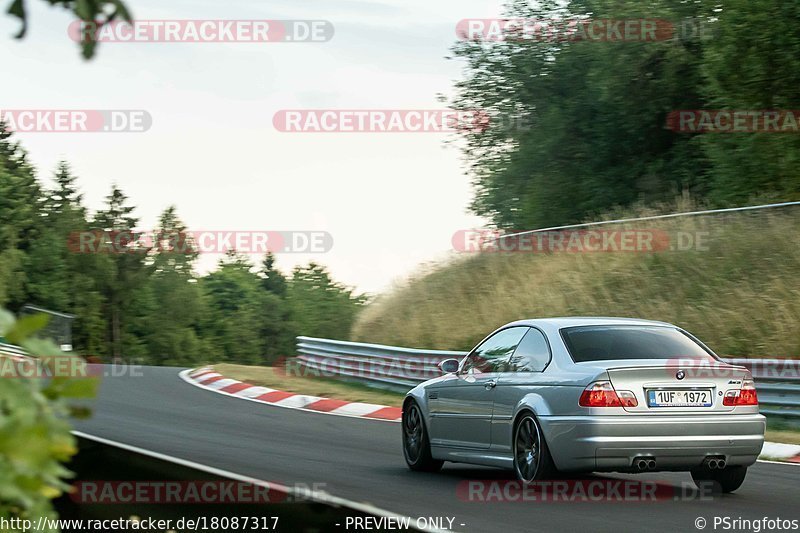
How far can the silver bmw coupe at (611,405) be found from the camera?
883 cm

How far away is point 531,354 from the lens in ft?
32.7

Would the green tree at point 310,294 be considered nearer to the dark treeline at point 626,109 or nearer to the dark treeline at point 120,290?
the dark treeline at point 120,290

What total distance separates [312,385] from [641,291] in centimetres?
653

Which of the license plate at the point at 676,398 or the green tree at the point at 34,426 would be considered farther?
the license plate at the point at 676,398

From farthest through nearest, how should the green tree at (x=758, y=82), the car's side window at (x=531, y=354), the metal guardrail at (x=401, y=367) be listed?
the green tree at (x=758, y=82) → the metal guardrail at (x=401, y=367) → the car's side window at (x=531, y=354)

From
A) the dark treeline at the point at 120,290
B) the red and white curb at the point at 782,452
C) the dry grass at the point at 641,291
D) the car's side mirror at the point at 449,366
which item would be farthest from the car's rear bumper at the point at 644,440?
the dark treeline at the point at 120,290

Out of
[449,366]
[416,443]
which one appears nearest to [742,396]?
[449,366]

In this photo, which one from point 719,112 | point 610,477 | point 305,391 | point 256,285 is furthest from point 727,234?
point 256,285

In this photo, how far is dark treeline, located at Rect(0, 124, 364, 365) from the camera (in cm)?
8581
